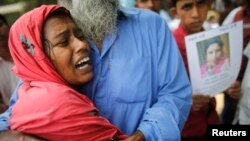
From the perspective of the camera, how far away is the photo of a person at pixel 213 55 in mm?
2592

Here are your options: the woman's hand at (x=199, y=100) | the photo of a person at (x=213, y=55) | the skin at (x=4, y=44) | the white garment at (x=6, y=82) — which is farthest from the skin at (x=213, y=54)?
the skin at (x=4, y=44)

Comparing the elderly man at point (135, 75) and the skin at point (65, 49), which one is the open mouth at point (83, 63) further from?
the elderly man at point (135, 75)

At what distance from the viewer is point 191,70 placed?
8.47 ft

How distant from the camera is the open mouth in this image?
6.00ft

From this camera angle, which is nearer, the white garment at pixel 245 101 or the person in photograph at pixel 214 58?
the person in photograph at pixel 214 58

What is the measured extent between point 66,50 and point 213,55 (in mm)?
1185

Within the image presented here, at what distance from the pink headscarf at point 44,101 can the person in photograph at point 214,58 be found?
3.34ft

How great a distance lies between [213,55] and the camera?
8.71 ft

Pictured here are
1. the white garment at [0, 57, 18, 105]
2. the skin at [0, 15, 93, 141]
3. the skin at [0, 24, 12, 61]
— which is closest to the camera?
the skin at [0, 15, 93, 141]

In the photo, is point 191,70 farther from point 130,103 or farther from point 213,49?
point 130,103

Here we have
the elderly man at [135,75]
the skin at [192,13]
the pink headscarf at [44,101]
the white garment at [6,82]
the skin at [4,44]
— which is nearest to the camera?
the pink headscarf at [44,101]

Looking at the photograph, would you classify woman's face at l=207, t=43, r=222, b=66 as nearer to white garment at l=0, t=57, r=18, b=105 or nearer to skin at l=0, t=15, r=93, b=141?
skin at l=0, t=15, r=93, b=141

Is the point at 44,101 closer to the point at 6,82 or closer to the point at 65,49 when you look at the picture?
the point at 65,49

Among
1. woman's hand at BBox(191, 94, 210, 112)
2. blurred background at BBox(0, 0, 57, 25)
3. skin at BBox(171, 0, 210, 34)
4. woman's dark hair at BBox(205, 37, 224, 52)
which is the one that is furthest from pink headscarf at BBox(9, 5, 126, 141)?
blurred background at BBox(0, 0, 57, 25)
